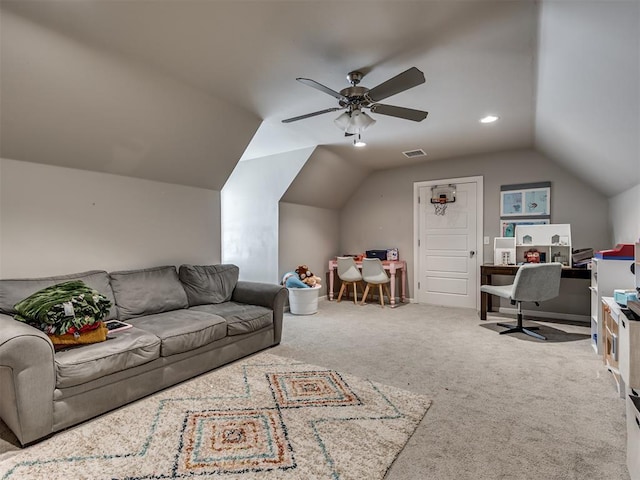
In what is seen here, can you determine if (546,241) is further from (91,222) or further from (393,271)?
(91,222)

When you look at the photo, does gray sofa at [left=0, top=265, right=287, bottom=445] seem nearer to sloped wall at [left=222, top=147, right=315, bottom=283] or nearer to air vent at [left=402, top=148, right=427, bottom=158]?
sloped wall at [left=222, top=147, right=315, bottom=283]

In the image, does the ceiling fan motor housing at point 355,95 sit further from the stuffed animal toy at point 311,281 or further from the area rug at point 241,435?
the stuffed animal toy at point 311,281

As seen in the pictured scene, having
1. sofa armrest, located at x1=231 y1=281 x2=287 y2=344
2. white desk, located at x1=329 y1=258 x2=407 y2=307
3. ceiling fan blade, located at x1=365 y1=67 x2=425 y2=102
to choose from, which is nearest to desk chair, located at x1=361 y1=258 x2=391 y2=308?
white desk, located at x1=329 y1=258 x2=407 y2=307

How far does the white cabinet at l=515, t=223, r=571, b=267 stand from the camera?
448 cm

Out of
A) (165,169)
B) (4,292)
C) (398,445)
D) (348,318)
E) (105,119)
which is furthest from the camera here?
(348,318)

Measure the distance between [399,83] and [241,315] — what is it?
7.68 ft

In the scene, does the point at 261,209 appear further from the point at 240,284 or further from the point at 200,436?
the point at 200,436

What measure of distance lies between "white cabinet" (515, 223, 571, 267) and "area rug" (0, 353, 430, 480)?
344 cm

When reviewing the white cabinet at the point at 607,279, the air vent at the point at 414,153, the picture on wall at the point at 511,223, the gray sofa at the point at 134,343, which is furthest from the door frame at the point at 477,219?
the gray sofa at the point at 134,343

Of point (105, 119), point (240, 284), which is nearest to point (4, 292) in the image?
point (105, 119)

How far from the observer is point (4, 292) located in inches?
91.0

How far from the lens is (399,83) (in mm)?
2260

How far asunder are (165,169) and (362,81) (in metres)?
2.24

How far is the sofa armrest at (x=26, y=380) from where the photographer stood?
174 cm
